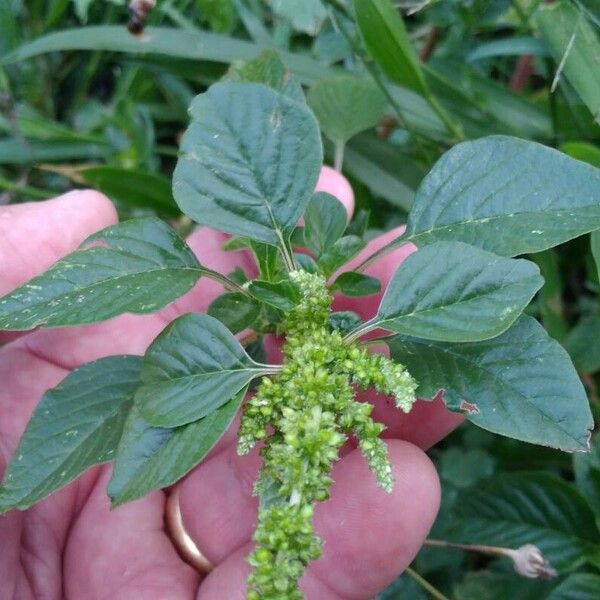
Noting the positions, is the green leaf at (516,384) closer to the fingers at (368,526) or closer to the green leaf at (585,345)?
the fingers at (368,526)

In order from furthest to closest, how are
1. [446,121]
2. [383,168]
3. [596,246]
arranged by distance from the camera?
[383,168] < [446,121] < [596,246]

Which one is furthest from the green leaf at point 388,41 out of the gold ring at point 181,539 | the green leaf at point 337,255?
the gold ring at point 181,539

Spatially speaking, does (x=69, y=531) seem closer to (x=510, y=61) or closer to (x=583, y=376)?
(x=583, y=376)

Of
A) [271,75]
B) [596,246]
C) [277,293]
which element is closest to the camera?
[277,293]

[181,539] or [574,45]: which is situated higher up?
[574,45]

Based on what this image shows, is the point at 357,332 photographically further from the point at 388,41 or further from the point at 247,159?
the point at 388,41

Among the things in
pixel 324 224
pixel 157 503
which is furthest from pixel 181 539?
pixel 324 224
